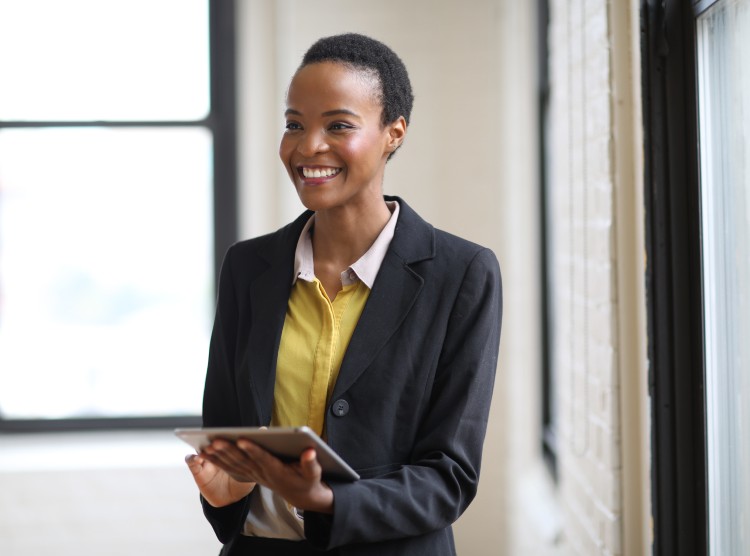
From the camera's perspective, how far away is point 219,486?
1.33 m

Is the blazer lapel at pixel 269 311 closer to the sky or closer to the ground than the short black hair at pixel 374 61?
closer to the ground

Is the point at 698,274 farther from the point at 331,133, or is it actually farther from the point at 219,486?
the point at 219,486

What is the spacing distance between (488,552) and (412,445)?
7.30 ft

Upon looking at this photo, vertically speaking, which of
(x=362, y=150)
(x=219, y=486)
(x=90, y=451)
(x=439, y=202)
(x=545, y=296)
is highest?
(x=439, y=202)

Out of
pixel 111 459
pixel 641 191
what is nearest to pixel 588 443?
pixel 641 191

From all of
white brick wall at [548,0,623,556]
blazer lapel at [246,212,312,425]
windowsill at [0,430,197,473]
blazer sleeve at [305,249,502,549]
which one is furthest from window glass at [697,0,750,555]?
windowsill at [0,430,197,473]

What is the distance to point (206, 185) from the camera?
3535 millimetres

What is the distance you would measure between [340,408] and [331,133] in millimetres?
399

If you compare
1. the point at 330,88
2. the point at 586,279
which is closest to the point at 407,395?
the point at 330,88

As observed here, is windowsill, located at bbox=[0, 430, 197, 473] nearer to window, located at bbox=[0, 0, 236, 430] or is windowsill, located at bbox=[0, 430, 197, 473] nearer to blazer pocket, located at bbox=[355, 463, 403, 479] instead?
window, located at bbox=[0, 0, 236, 430]

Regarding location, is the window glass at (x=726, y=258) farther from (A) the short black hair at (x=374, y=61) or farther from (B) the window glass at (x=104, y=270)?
(B) the window glass at (x=104, y=270)

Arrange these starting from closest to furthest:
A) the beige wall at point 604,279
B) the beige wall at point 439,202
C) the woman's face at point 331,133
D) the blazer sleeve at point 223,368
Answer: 1. the woman's face at point 331,133
2. the blazer sleeve at point 223,368
3. the beige wall at point 604,279
4. the beige wall at point 439,202

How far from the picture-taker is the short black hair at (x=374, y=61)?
1.35m

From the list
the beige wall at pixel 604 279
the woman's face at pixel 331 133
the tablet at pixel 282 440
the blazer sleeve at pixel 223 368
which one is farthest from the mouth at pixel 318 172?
the beige wall at pixel 604 279
